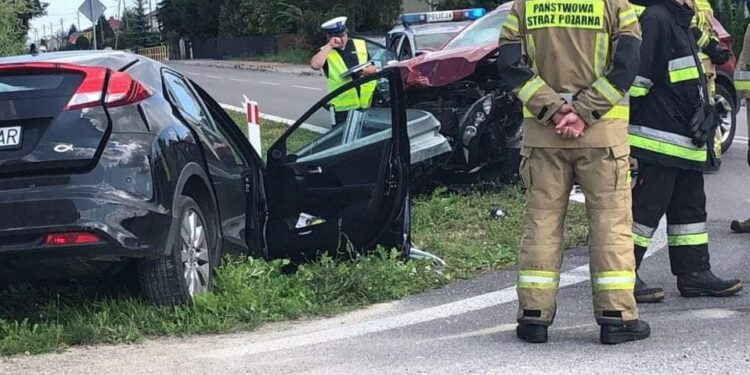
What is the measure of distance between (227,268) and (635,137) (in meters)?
2.37

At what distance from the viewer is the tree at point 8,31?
16.4m

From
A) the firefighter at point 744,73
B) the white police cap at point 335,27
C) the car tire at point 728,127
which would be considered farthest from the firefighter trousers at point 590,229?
the car tire at point 728,127

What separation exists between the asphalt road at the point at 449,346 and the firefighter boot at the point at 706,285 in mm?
45

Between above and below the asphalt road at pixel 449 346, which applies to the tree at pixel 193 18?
above

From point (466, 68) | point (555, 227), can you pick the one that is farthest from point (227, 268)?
point (466, 68)

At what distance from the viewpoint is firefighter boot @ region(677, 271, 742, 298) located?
5113 millimetres

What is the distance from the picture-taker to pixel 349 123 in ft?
20.0

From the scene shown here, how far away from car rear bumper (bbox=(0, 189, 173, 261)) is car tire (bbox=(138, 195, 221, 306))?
33 cm

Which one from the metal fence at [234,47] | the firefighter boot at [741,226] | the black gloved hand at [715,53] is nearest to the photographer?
the black gloved hand at [715,53]

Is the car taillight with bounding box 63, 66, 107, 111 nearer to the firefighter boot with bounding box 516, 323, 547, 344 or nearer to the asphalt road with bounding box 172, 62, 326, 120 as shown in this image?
the firefighter boot with bounding box 516, 323, 547, 344

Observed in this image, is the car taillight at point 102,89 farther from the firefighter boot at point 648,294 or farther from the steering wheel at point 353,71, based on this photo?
the steering wheel at point 353,71

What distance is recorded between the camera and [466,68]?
27.2 feet

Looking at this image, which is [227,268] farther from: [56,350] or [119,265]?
[56,350]

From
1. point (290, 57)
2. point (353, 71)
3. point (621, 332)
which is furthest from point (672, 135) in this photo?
point (290, 57)
